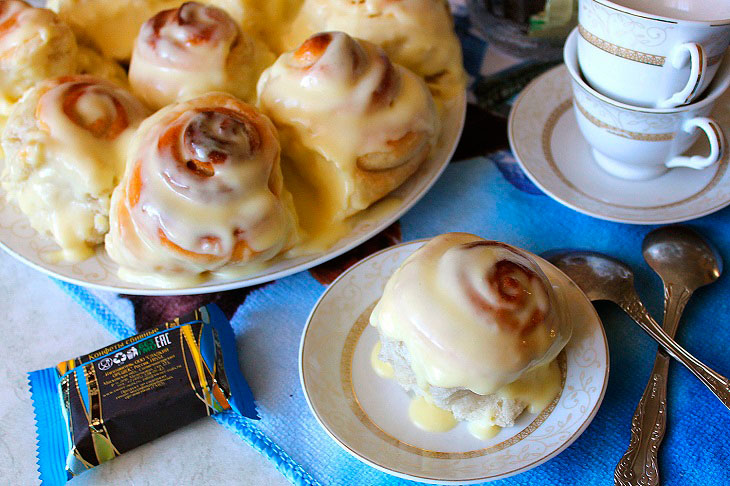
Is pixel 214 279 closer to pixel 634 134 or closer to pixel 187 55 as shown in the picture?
pixel 187 55

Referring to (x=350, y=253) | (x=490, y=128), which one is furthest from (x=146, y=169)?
(x=490, y=128)

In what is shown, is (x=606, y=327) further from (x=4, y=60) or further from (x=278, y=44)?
(x=4, y=60)

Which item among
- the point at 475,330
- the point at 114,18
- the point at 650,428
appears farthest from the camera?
the point at 114,18

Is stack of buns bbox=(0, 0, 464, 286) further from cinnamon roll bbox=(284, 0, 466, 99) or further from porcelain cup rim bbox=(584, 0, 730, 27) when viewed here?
porcelain cup rim bbox=(584, 0, 730, 27)

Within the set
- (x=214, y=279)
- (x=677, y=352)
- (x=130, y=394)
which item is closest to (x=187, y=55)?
(x=214, y=279)

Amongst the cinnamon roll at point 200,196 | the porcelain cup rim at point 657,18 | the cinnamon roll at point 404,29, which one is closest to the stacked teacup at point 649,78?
the porcelain cup rim at point 657,18

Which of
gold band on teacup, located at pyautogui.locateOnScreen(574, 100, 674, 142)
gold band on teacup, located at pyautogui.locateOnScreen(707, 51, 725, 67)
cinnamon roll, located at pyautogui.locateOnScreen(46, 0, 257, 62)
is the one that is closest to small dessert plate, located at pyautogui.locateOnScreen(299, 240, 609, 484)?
gold band on teacup, located at pyautogui.locateOnScreen(574, 100, 674, 142)

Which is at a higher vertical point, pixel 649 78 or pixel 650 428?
pixel 649 78
